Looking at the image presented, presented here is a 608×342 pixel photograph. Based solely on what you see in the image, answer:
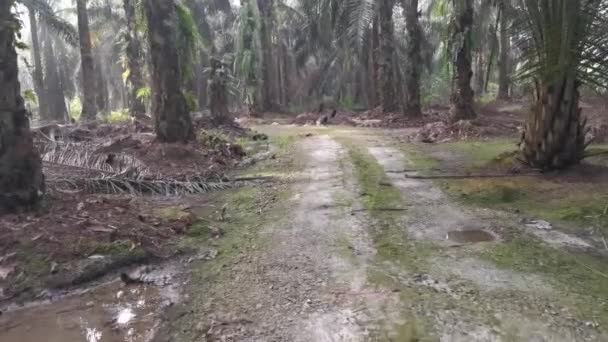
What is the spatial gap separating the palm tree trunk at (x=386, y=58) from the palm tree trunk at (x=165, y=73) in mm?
9913

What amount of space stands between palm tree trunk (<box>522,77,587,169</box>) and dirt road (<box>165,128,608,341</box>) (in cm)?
222

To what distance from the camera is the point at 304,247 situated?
4.91m

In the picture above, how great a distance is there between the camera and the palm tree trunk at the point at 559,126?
7.31 m

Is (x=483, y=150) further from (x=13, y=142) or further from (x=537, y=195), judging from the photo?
(x=13, y=142)

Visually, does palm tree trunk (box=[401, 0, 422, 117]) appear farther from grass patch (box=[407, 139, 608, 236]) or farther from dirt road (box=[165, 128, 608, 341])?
dirt road (box=[165, 128, 608, 341])

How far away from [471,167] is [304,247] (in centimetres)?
447

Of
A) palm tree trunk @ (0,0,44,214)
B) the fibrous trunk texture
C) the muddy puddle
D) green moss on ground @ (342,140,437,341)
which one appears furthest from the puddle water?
the fibrous trunk texture

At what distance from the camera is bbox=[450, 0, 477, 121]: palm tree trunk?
519 inches

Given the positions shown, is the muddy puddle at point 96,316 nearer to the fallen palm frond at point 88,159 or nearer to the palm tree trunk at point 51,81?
the fallen palm frond at point 88,159

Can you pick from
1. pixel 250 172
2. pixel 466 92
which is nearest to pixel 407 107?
pixel 466 92

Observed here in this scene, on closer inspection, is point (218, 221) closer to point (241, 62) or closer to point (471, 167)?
point (471, 167)

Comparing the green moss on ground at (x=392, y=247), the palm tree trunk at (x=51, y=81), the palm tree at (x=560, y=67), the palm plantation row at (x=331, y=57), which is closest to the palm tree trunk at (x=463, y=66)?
the palm plantation row at (x=331, y=57)

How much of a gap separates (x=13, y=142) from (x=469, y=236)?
4739mm

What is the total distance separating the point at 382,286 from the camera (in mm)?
3920
